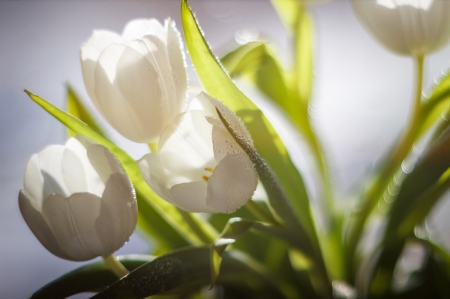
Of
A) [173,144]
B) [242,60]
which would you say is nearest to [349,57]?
[242,60]

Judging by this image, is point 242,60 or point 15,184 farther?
point 15,184

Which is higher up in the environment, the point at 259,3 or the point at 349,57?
the point at 259,3

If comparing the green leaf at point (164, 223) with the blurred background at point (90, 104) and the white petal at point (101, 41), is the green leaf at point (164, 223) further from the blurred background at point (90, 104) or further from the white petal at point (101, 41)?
the blurred background at point (90, 104)

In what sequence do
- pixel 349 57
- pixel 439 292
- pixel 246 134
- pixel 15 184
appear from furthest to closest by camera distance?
pixel 349 57
pixel 15 184
pixel 439 292
pixel 246 134

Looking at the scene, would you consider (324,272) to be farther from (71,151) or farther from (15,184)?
(15,184)

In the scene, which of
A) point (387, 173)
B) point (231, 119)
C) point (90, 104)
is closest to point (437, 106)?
point (387, 173)

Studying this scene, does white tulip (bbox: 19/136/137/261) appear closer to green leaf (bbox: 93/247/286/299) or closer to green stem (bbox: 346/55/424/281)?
green leaf (bbox: 93/247/286/299)

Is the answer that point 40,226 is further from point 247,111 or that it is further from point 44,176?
point 247,111
